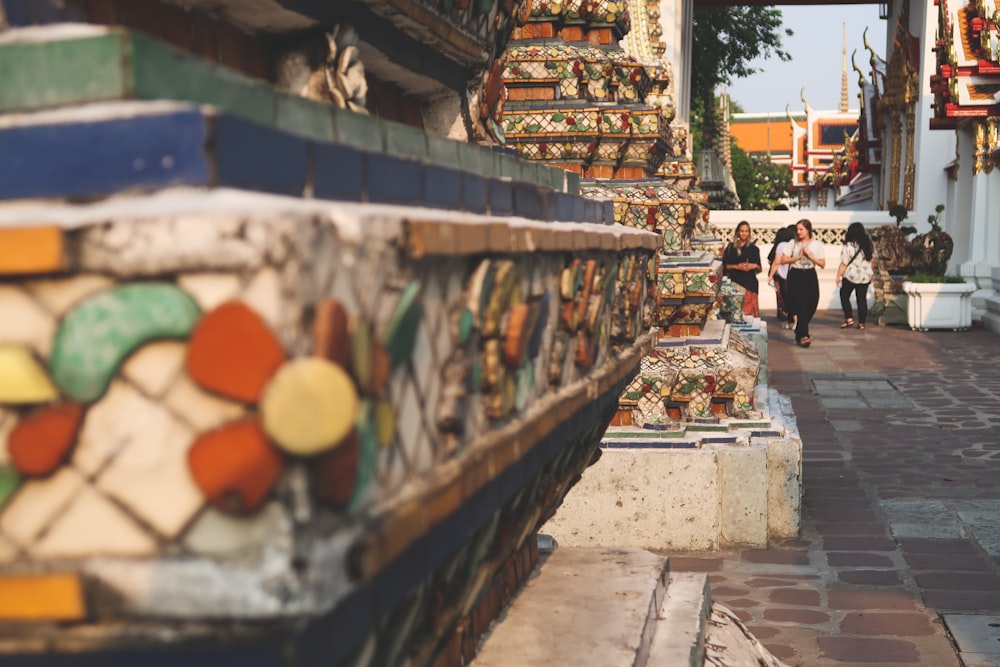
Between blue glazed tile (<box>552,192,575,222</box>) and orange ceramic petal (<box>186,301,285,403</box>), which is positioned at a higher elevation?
blue glazed tile (<box>552,192,575,222</box>)

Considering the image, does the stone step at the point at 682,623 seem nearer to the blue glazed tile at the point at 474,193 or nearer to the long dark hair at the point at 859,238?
the blue glazed tile at the point at 474,193

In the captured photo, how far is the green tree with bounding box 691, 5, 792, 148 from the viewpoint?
3191 cm

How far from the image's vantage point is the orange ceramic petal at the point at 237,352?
3.44 ft

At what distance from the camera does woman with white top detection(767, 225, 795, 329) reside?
52.8 ft

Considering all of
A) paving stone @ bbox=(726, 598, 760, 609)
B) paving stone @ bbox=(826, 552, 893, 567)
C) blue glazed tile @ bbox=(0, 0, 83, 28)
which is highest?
blue glazed tile @ bbox=(0, 0, 83, 28)

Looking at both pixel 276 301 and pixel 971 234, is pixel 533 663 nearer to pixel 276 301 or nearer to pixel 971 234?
pixel 276 301

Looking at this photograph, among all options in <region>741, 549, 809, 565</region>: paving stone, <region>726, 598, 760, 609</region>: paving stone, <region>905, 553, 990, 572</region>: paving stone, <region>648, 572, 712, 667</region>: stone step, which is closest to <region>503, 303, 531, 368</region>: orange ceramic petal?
<region>648, 572, 712, 667</region>: stone step

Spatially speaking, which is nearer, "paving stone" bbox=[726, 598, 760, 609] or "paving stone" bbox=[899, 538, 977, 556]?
"paving stone" bbox=[726, 598, 760, 609]

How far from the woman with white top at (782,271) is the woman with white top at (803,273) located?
0.39 m

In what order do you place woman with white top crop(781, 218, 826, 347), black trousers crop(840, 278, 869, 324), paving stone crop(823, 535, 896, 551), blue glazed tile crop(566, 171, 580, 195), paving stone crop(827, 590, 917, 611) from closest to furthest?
blue glazed tile crop(566, 171, 580, 195) → paving stone crop(827, 590, 917, 611) → paving stone crop(823, 535, 896, 551) → woman with white top crop(781, 218, 826, 347) → black trousers crop(840, 278, 869, 324)

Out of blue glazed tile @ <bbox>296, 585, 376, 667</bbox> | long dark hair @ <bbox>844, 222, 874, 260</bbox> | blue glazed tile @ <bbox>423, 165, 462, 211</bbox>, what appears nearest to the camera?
blue glazed tile @ <bbox>296, 585, 376, 667</bbox>

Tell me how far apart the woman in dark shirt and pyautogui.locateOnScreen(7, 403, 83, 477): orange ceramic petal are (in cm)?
1308

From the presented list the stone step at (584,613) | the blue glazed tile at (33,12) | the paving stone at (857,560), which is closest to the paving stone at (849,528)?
the paving stone at (857,560)

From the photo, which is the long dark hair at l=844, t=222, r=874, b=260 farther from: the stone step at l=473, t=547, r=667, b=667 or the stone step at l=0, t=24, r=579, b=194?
the stone step at l=0, t=24, r=579, b=194
